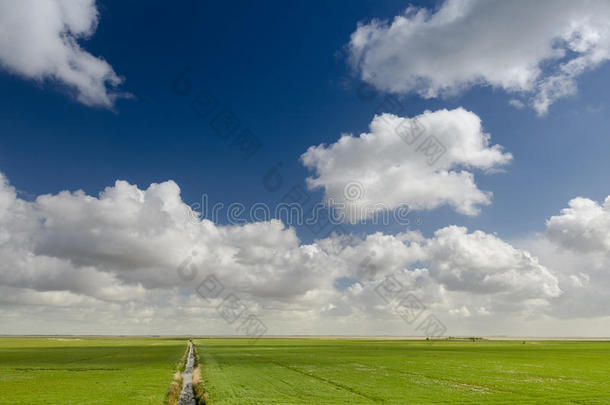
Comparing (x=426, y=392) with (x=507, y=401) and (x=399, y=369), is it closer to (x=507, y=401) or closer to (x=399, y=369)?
(x=507, y=401)

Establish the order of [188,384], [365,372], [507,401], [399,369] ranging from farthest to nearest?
[399,369]
[365,372]
[188,384]
[507,401]

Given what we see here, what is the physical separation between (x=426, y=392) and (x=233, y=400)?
20.6m

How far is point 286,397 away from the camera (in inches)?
1555

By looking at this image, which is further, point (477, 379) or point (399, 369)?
point (399, 369)

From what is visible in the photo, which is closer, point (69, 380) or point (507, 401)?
point (507, 401)

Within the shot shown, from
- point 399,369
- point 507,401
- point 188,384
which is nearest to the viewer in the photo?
point 507,401

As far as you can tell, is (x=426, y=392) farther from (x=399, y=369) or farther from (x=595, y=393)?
(x=399, y=369)

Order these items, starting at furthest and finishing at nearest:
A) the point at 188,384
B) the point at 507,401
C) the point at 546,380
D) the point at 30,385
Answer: the point at 188,384 → the point at 546,380 → the point at 30,385 → the point at 507,401

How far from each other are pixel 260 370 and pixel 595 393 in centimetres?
4416

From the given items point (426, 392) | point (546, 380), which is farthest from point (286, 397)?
point (546, 380)

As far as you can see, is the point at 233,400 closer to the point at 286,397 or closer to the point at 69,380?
the point at 286,397

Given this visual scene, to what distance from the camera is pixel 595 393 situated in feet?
140

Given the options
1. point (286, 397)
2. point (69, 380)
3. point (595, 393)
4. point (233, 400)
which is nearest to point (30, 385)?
point (69, 380)

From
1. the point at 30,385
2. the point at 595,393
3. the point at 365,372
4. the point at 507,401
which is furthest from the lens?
the point at 365,372
